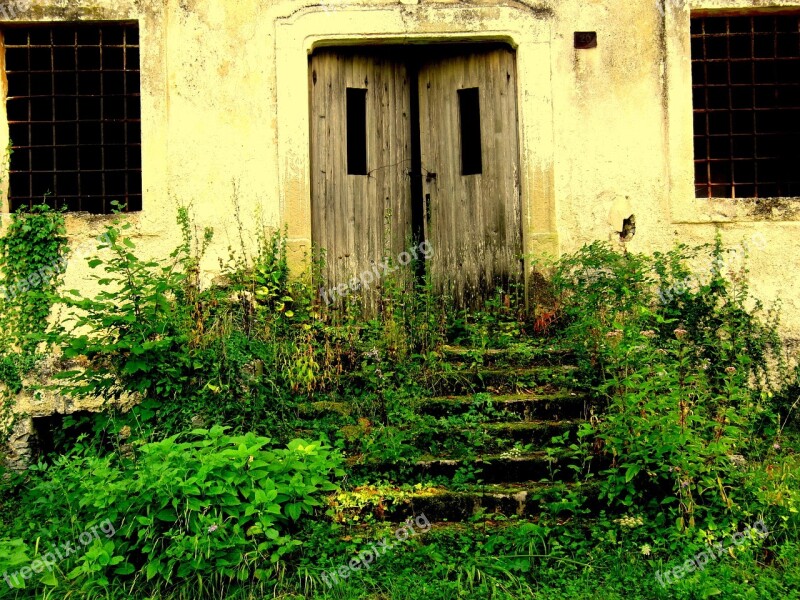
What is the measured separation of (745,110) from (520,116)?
2.13m

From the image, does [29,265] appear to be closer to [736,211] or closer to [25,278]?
[25,278]

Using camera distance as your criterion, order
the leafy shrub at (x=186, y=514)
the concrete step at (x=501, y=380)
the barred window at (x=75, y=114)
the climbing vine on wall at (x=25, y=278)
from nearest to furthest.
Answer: the leafy shrub at (x=186, y=514) < the concrete step at (x=501, y=380) < the climbing vine on wall at (x=25, y=278) < the barred window at (x=75, y=114)

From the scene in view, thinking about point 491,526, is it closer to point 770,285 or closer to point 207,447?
point 207,447

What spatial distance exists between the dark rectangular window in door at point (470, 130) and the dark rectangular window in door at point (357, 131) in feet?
3.04

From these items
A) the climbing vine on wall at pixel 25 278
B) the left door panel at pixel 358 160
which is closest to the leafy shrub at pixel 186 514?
the climbing vine on wall at pixel 25 278

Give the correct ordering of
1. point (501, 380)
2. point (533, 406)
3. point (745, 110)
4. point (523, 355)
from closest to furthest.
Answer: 1. point (533, 406)
2. point (501, 380)
3. point (523, 355)
4. point (745, 110)

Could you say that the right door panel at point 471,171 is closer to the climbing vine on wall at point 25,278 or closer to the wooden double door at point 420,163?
the wooden double door at point 420,163

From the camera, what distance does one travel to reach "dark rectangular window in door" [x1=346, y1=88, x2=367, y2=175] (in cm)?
786

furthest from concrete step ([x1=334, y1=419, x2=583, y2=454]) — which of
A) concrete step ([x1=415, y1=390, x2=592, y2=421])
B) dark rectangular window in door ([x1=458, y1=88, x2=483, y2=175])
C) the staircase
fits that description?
dark rectangular window in door ([x1=458, y1=88, x2=483, y2=175])

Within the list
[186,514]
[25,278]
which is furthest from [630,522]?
[25,278]

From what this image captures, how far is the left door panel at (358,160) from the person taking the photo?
7664mm

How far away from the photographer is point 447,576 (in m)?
4.56

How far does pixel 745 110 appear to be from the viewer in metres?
7.71

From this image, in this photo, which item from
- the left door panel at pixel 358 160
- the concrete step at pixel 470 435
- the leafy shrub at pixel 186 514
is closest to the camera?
the leafy shrub at pixel 186 514
